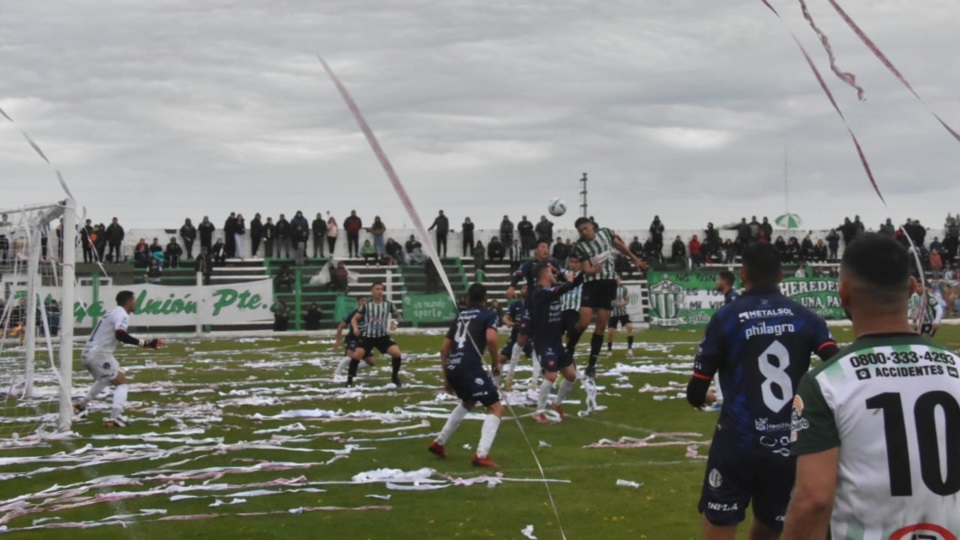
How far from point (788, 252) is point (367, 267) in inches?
734

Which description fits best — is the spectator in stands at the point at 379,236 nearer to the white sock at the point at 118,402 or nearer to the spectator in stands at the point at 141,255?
the spectator in stands at the point at 141,255

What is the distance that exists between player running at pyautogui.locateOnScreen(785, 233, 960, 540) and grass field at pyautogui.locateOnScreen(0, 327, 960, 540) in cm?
466

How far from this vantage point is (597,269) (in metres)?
15.4

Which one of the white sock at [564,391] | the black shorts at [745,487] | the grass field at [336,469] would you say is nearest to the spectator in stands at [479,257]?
the grass field at [336,469]

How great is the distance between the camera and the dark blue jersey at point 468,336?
11.5m

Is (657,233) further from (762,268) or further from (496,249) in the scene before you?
(762,268)

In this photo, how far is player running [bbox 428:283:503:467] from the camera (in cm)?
1107

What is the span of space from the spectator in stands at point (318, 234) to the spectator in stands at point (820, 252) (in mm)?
21737

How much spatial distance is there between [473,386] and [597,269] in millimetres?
4527

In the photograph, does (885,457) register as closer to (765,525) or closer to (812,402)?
(812,402)

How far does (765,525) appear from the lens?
590 cm

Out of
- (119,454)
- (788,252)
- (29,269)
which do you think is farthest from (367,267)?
(119,454)

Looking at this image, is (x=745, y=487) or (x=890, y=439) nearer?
(x=890, y=439)

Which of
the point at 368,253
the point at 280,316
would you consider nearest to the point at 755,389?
the point at 280,316
